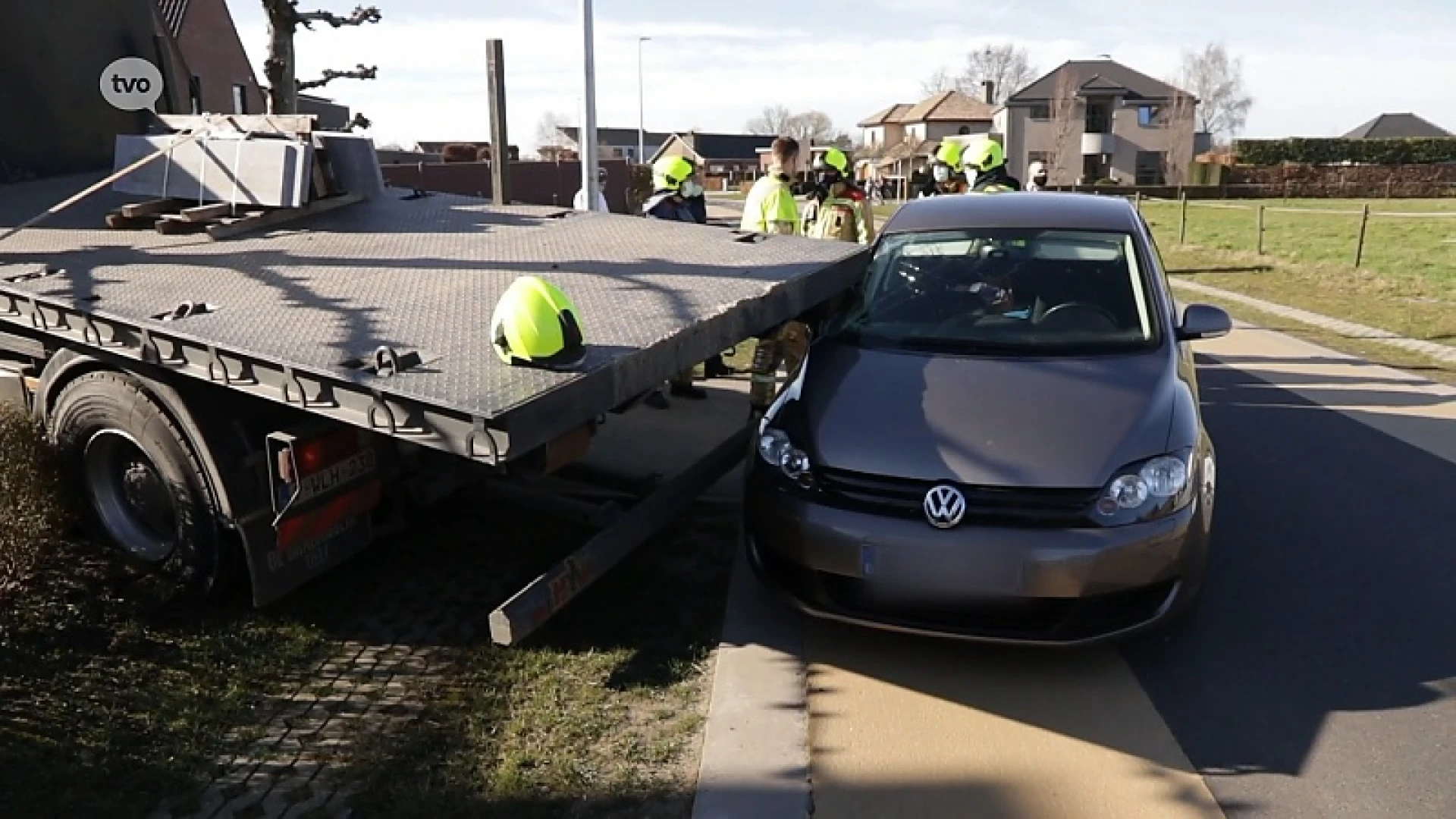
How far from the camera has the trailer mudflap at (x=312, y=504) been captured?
3.64 metres

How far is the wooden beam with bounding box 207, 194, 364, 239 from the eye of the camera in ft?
16.6

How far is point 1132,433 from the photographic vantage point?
3.74 meters

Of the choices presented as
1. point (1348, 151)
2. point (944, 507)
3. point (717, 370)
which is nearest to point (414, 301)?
point (944, 507)

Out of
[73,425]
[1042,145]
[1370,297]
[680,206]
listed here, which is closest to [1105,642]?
[73,425]

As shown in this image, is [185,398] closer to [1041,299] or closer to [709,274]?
[709,274]

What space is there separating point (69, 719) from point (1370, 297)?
15363 millimetres

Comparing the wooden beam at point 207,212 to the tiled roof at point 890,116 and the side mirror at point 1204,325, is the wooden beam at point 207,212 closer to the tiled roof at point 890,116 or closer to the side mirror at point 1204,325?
the side mirror at point 1204,325

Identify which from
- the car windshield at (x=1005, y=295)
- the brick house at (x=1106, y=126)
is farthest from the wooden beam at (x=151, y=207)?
the brick house at (x=1106, y=126)

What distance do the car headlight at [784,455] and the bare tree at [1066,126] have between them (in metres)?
61.5

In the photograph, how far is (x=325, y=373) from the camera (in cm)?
307

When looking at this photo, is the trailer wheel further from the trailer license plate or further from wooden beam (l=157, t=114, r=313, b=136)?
wooden beam (l=157, t=114, r=313, b=136)

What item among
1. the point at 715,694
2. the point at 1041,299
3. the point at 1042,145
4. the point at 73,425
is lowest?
the point at 715,694

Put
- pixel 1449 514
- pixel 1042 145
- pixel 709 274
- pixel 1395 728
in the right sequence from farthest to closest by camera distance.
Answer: pixel 1042 145
pixel 1449 514
pixel 709 274
pixel 1395 728

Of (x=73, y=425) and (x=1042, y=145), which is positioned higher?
(x=1042, y=145)
